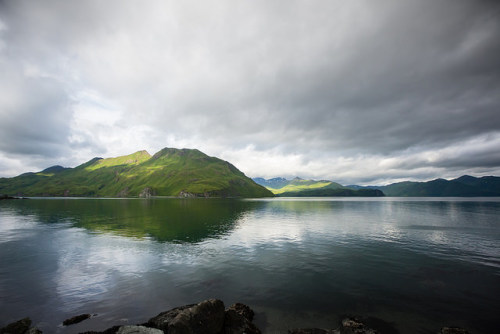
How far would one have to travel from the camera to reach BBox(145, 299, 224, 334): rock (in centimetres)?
1559

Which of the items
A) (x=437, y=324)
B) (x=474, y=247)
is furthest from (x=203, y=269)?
(x=474, y=247)

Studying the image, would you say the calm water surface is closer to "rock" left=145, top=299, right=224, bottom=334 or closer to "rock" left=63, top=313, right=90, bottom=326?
"rock" left=63, top=313, right=90, bottom=326

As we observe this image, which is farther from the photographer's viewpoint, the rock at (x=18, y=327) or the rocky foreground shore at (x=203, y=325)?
the rock at (x=18, y=327)

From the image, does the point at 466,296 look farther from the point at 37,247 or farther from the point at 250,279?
the point at 37,247

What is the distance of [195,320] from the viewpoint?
16062mm

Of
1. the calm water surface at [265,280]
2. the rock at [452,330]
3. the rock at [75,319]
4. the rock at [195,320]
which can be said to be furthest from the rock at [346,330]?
the rock at [75,319]

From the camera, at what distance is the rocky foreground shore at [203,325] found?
15.5 m

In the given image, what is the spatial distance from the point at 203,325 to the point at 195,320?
789 millimetres

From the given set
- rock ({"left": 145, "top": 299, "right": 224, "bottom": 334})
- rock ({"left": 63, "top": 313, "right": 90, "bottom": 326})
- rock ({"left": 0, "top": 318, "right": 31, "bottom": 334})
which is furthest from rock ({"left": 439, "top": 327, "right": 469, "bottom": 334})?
rock ({"left": 0, "top": 318, "right": 31, "bottom": 334})

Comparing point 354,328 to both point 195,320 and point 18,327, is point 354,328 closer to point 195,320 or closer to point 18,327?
point 195,320

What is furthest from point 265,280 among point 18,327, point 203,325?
point 18,327

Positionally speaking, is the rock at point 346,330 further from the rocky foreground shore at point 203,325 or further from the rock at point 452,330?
the rock at point 452,330

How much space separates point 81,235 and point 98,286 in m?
37.0

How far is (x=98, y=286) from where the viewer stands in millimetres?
25031
